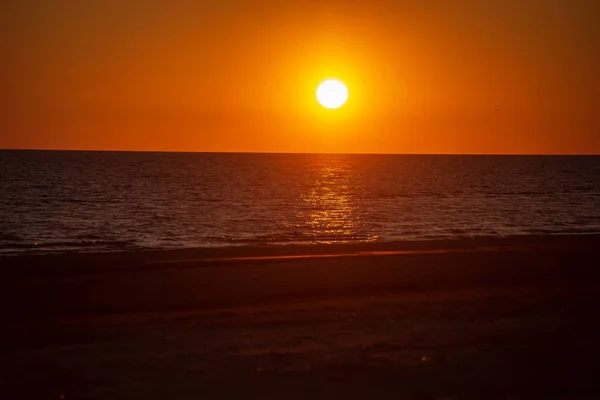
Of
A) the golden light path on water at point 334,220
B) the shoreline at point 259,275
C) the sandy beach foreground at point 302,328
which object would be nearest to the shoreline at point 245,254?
the shoreline at point 259,275

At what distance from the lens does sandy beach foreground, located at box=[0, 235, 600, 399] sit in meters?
10.2

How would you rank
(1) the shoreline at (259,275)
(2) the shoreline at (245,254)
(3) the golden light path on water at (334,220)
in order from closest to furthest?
(1) the shoreline at (259,275) < (2) the shoreline at (245,254) < (3) the golden light path on water at (334,220)

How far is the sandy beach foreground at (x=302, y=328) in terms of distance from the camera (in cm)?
1016

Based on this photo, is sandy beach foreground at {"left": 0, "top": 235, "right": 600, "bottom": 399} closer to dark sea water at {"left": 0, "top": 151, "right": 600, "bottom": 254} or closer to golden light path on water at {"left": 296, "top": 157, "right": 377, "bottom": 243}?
dark sea water at {"left": 0, "top": 151, "right": 600, "bottom": 254}

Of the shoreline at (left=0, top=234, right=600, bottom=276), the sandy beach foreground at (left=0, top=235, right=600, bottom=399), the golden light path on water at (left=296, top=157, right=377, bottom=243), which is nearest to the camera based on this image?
the sandy beach foreground at (left=0, top=235, right=600, bottom=399)

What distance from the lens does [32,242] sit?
106ft

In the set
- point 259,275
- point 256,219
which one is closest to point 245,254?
point 259,275

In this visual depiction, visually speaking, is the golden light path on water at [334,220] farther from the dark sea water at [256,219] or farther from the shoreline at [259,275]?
the shoreline at [259,275]

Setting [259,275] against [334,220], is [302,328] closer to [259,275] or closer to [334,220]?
[259,275]

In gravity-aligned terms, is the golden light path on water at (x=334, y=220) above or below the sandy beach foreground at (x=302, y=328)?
below

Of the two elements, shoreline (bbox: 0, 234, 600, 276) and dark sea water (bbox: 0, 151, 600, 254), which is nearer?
shoreline (bbox: 0, 234, 600, 276)

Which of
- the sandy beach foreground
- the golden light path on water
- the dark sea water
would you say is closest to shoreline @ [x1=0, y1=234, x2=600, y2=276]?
the sandy beach foreground

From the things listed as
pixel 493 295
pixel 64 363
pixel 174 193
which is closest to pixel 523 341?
pixel 493 295

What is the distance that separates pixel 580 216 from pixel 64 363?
4456 centimetres
